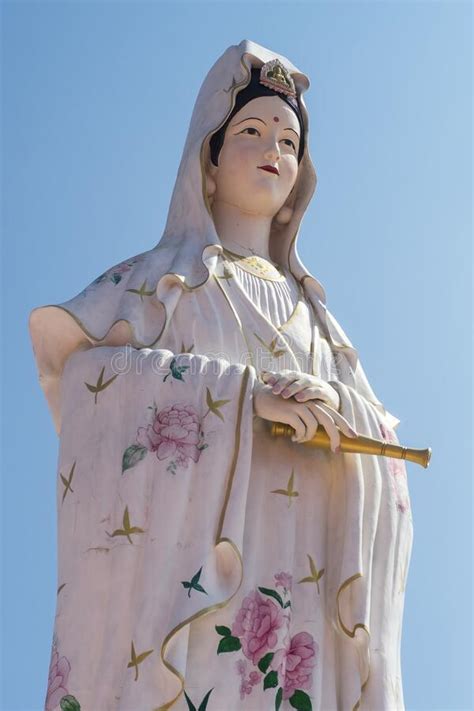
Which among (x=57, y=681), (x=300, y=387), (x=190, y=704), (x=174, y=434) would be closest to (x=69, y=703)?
(x=57, y=681)

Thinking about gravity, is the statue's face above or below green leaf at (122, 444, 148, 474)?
above

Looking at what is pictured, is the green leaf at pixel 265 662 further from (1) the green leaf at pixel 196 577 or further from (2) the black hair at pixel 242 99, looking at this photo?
(2) the black hair at pixel 242 99

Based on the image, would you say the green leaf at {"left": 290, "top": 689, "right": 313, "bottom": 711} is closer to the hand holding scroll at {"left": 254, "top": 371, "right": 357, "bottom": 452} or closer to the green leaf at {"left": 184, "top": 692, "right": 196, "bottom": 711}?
the green leaf at {"left": 184, "top": 692, "right": 196, "bottom": 711}

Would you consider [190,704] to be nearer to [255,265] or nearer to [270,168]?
[255,265]

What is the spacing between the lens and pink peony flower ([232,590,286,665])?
319 inches

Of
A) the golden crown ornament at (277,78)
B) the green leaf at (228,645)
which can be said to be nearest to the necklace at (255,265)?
the golden crown ornament at (277,78)

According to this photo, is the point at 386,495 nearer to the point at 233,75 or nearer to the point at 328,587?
the point at 328,587

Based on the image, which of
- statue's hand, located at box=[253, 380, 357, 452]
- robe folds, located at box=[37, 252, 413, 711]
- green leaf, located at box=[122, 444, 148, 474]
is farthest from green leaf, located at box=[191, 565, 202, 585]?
statue's hand, located at box=[253, 380, 357, 452]

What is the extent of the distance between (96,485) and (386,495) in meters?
1.42

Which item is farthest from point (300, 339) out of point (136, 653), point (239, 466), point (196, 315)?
point (136, 653)

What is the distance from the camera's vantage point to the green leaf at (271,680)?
8062 millimetres

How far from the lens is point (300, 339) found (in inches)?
367

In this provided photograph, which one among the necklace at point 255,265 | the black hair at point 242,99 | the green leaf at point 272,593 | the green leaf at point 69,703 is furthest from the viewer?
the black hair at point 242,99

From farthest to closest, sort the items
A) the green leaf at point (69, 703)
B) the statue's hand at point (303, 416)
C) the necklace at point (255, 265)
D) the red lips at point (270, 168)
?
1. the red lips at point (270, 168)
2. the necklace at point (255, 265)
3. the statue's hand at point (303, 416)
4. the green leaf at point (69, 703)
